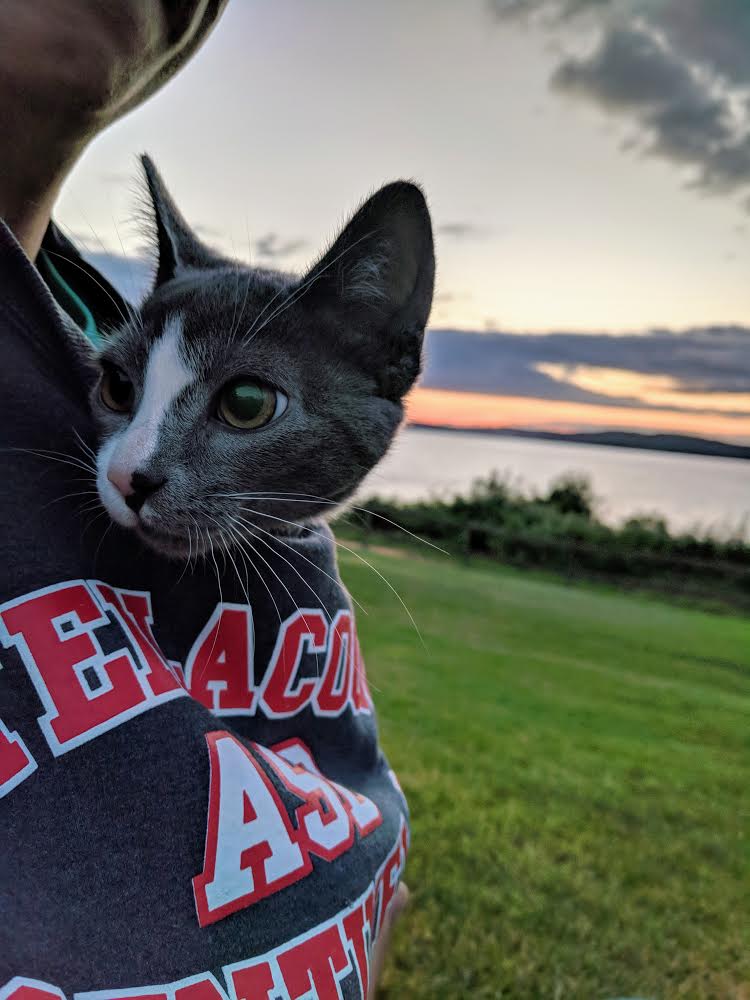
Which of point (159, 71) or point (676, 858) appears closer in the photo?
point (159, 71)

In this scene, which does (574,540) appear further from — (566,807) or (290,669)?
(290,669)

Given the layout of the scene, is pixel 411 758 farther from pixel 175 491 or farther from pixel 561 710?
pixel 175 491

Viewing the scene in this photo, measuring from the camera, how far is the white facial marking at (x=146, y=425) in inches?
37.7

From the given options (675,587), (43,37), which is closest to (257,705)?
(43,37)

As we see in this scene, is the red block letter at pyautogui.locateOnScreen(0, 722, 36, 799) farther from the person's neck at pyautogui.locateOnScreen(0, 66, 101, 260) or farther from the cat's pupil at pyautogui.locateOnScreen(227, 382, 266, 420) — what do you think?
the person's neck at pyautogui.locateOnScreen(0, 66, 101, 260)

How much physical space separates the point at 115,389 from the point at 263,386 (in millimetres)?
256

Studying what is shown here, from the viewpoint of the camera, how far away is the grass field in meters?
2.45

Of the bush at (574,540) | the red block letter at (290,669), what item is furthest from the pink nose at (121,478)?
the bush at (574,540)

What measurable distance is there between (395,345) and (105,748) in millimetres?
730

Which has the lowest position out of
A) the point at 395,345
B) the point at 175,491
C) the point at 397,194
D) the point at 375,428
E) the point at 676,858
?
the point at 676,858

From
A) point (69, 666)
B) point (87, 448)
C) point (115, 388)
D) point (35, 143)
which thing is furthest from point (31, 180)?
point (69, 666)

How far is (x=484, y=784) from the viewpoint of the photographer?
3.72m

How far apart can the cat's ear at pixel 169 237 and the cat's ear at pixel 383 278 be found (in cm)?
38

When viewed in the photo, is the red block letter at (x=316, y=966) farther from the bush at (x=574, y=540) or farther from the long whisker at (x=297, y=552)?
the bush at (x=574, y=540)
